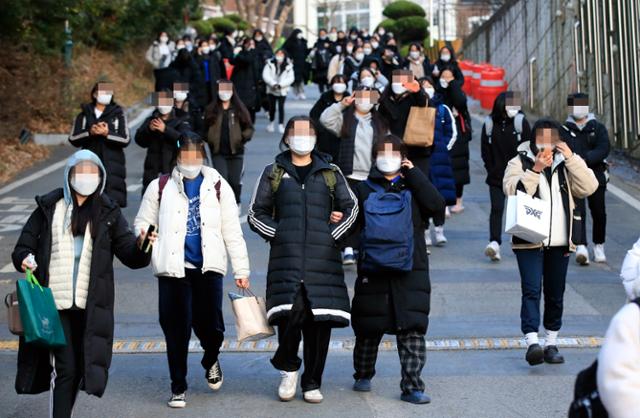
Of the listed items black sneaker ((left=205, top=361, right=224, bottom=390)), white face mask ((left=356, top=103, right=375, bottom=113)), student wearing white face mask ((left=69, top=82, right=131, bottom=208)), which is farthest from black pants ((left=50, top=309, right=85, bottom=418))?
student wearing white face mask ((left=69, top=82, right=131, bottom=208))

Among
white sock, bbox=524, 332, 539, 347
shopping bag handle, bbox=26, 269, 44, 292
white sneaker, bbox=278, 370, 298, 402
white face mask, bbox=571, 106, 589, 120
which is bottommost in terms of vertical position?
white sneaker, bbox=278, 370, 298, 402

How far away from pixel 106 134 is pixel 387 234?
5478 mm

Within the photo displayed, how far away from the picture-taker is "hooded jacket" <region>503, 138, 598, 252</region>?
8.87 metres

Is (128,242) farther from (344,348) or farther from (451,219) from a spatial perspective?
(451,219)

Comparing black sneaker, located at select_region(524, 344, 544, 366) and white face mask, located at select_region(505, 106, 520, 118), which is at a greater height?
white face mask, located at select_region(505, 106, 520, 118)

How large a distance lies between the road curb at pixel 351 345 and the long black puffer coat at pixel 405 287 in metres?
1.70

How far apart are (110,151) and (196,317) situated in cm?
500

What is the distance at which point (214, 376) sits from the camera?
855cm

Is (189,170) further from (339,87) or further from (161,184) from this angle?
(339,87)

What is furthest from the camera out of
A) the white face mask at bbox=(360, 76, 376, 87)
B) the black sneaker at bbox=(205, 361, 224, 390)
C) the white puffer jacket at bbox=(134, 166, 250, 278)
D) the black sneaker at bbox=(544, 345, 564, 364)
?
the white face mask at bbox=(360, 76, 376, 87)

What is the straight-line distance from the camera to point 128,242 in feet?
24.7

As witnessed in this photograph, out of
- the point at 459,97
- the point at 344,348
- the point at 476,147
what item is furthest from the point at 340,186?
A: the point at 476,147

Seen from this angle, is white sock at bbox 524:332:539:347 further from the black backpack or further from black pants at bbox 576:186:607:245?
the black backpack

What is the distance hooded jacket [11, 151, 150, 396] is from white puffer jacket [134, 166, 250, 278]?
0.54 metres
